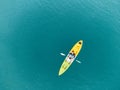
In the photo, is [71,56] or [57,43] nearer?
[71,56]

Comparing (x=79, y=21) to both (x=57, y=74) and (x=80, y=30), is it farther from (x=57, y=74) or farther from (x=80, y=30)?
(x=57, y=74)

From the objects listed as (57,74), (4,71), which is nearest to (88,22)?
(57,74)

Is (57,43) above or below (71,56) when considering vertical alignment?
above

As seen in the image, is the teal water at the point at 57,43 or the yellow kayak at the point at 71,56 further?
the yellow kayak at the point at 71,56

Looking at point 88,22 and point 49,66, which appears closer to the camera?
point 49,66
